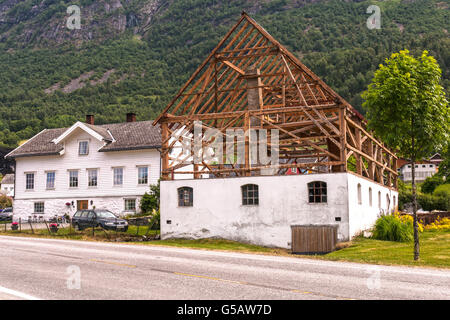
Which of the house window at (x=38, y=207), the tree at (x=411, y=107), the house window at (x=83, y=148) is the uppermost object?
the house window at (x=83, y=148)

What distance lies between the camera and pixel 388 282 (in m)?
12.0

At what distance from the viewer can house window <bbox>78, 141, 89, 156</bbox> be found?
44688mm

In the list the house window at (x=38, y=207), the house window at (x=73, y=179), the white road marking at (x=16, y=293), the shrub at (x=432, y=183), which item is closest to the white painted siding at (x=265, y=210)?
the white road marking at (x=16, y=293)

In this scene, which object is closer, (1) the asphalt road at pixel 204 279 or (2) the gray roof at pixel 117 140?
(1) the asphalt road at pixel 204 279

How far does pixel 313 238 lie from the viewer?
2472 cm

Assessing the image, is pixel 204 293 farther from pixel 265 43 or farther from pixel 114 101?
pixel 114 101

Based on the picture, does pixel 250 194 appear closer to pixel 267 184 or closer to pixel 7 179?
pixel 267 184

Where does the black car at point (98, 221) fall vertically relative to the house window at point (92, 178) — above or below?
below

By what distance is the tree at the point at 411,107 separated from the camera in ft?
59.3

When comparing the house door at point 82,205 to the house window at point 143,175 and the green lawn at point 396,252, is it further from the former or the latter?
the green lawn at point 396,252

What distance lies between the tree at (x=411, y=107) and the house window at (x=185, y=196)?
12691 millimetres

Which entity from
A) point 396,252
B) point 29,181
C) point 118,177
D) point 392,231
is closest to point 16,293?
point 396,252

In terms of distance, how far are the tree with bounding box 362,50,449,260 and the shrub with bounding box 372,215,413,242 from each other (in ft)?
26.2
